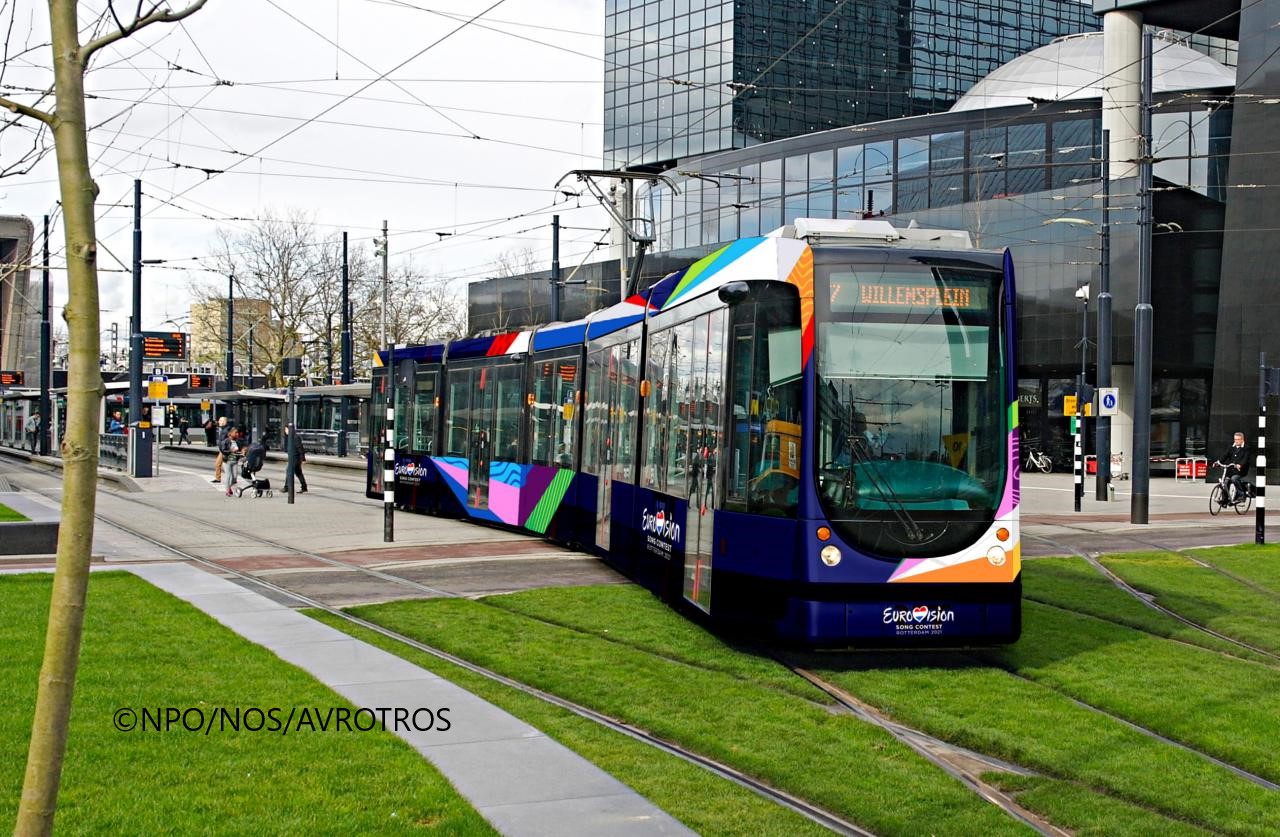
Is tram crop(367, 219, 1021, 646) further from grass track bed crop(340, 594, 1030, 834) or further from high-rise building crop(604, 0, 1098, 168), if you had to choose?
high-rise building crop(604, 0, 1098, 168)

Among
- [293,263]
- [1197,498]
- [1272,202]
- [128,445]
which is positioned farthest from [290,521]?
[293,263]

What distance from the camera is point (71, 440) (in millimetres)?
3816

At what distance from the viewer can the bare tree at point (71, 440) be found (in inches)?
150

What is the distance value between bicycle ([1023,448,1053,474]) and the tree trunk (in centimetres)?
5189

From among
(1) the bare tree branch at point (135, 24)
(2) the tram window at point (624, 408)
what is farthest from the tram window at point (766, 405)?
(1) the bare tree branch at point (135, 24)

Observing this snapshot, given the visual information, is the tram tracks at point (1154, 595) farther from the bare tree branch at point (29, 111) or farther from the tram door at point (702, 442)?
the bare tree branch at point (29, 111)

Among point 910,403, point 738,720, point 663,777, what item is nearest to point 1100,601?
point 910,403

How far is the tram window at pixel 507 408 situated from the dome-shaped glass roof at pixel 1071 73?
39.5 metres

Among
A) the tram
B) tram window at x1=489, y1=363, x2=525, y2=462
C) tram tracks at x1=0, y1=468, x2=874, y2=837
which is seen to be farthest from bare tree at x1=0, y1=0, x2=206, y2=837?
tram window at x1=489, y1=363, x2=525, y2=462

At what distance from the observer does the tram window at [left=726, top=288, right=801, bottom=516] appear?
408 inches

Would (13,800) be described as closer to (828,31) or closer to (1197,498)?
(1197,498)

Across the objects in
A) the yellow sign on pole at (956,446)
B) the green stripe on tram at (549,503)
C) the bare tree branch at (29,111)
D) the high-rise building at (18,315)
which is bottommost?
the green stripe on tram at (549,503)

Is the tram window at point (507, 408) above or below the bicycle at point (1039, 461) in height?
above

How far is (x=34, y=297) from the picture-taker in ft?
278
